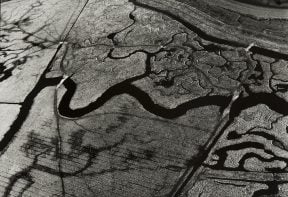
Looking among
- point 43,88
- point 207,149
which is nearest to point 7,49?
point 43,88

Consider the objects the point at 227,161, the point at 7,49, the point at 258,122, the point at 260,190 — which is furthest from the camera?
the point at 7,49

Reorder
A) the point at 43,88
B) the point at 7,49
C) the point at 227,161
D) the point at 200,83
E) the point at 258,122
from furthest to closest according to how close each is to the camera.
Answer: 1. the point at 7,49
2. the point at 43,88
3. the point at 200,83
4. the point at 258,122
5. the point at 227,161

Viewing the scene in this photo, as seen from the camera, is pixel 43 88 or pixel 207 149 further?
pixel 43 88

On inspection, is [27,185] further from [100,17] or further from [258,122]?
[100,17]

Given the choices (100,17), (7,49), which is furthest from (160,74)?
(7,49)

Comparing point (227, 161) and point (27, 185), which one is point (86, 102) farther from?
point (227, 161)

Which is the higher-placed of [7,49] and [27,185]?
[7,49]

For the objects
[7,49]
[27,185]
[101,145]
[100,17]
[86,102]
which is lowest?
[27,185]
